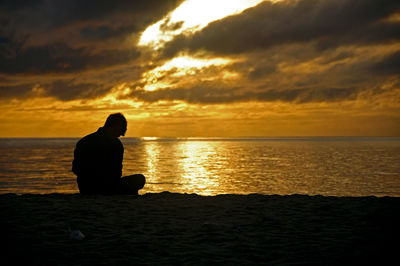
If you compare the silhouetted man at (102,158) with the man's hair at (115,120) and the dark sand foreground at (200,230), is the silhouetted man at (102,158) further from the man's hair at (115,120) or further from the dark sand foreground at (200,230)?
the dark sand foreground at (200,230)

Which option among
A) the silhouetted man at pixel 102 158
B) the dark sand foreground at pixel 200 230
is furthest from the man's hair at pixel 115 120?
the dark sand foreground at pixel 200 230

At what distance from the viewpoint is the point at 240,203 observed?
9422 millimetres

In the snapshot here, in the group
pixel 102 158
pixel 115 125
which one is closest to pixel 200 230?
pixel 102 158

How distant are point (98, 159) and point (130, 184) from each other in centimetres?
136

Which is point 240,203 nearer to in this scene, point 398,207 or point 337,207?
point 337,207

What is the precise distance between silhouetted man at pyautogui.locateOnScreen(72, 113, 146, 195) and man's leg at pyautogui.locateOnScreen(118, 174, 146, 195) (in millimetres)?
172

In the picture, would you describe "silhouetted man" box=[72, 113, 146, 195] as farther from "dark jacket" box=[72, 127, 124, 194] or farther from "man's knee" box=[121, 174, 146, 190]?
"man's knee" box=[121, 174, 146, 190]

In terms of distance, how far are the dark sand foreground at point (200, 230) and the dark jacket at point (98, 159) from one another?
0.56 m

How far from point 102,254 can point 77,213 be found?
300 cm

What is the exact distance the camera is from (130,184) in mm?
10680

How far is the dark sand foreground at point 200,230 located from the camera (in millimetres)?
5129

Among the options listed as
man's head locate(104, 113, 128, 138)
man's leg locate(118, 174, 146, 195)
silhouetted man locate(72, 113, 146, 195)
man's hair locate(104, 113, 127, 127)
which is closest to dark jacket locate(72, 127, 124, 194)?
silhouetted man locate(72, 113, 146, 195)

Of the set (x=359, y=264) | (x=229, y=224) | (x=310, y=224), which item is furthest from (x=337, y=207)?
(x=359, y=264)

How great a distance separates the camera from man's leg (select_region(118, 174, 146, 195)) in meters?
10.6
